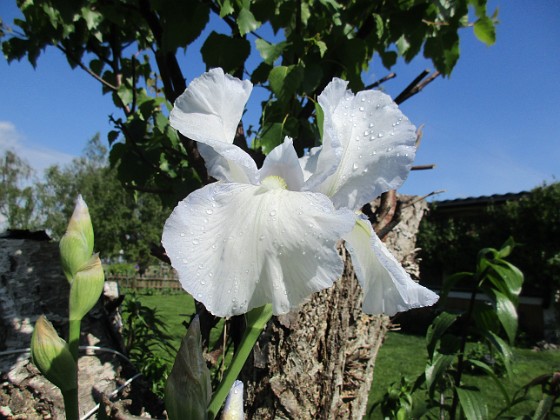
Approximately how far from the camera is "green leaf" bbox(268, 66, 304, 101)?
4.99 feet

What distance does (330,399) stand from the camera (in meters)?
1.15

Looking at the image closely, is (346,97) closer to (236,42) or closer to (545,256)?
(236,42)

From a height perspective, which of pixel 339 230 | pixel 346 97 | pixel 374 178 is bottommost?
pixel 339 230

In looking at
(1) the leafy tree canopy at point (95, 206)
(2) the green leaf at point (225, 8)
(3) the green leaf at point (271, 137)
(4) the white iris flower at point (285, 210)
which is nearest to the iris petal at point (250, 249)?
(4) the white iris flower at point (285, 210)

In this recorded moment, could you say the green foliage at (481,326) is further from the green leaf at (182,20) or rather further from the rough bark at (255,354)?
the green leaf at (182,20)

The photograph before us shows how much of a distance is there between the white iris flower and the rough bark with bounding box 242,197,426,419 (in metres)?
0.56

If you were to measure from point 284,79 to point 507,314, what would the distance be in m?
1.20

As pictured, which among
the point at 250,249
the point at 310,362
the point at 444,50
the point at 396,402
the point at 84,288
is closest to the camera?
the point at 250,249

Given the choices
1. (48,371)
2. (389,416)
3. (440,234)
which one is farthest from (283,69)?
(440,234)

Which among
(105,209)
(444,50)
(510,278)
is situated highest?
(105,209)

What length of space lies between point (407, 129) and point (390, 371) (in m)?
5.01

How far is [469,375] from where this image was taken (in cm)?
514

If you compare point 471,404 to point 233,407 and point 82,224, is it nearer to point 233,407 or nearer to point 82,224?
point 233,407

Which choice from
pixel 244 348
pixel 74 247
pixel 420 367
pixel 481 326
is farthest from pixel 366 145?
pixel 420 367
